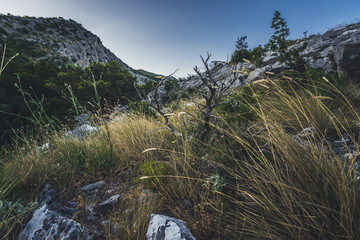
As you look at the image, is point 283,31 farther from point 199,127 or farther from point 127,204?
point 127,204

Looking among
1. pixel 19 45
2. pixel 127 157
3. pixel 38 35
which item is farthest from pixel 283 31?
pixel 38 35

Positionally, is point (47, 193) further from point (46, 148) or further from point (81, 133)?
point (81, 133)

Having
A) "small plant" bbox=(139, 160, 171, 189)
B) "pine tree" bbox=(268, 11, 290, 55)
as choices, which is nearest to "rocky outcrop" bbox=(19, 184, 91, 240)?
"small plant" bbox=(139, 160, 171, 189)

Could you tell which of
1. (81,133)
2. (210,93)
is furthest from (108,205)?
Answer: (81,133)

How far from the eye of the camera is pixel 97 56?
25.5 m

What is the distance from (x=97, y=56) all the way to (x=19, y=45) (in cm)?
984

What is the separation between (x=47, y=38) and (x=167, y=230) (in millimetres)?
32240

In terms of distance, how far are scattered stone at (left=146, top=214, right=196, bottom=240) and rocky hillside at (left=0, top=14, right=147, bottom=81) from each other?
14960 millimetres

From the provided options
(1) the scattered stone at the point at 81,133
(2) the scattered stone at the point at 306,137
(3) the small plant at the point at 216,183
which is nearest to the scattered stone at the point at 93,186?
(1) the scattered stone at the point at 81,133

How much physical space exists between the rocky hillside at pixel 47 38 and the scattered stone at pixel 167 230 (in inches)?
589

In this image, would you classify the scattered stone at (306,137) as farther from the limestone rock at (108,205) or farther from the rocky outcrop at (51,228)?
the rocky outcrop at (51,228)

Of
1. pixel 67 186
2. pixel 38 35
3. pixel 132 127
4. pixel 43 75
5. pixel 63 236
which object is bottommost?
pixel 67 186

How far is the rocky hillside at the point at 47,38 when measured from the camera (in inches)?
682

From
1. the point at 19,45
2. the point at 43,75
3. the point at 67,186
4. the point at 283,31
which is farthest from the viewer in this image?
the point at 19,45
